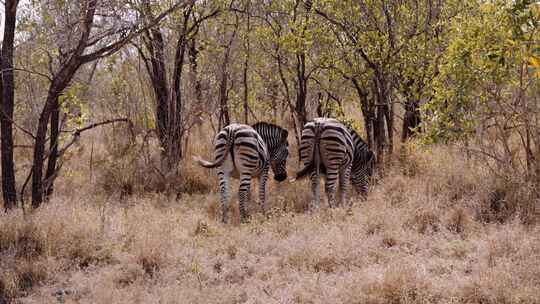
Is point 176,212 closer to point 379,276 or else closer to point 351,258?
point 351,258

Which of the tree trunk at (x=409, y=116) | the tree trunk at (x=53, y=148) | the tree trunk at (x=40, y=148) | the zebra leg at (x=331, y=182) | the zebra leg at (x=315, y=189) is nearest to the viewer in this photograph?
the tree trunk at (x=40, y=148)

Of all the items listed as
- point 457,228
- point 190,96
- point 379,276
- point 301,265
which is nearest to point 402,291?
point 379,276

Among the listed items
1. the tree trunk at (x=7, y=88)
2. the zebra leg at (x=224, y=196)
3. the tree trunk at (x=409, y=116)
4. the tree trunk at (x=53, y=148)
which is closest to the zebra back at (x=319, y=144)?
the zebra leg at (x=224, y=196)

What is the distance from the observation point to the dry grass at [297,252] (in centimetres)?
515

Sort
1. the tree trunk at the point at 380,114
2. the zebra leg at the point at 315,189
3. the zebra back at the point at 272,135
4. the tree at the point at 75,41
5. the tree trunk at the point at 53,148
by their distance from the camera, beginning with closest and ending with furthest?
the tree at the point at 75,41, the tree trunk at the point at 53,148, the zebra leg at the point at 315,189, the zebra back at the point at 272,135, the tree trunk at the point at 380,114

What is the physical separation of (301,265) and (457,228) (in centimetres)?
218

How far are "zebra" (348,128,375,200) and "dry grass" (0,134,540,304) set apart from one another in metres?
1.12

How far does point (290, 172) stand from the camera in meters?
11.5

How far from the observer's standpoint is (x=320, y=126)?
898 cm

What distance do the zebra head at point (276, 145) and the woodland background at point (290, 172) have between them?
504mm

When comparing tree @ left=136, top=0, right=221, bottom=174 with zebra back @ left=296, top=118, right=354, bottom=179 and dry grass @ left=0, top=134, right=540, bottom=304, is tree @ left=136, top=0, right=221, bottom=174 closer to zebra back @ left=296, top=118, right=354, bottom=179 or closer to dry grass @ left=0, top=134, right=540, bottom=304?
dry grass @ left=0, top=134, right=540, bottom=304

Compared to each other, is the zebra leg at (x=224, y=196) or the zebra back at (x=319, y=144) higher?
the zebra back at (x=319, y=144)

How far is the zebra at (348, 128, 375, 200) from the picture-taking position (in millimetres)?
9742

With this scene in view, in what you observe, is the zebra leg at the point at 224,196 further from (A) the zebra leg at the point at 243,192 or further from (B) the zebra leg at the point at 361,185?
(B) the zebra leg at the point at 361,185
